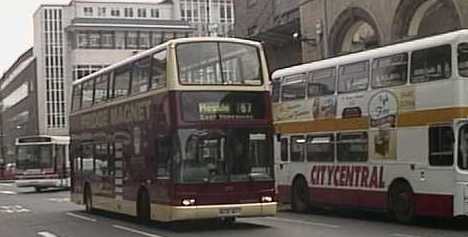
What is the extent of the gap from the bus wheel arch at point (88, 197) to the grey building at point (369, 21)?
12.6 metres

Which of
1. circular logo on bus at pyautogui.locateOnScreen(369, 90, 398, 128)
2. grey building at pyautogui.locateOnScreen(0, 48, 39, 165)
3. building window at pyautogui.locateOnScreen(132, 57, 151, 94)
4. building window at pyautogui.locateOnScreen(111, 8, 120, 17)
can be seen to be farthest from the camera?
grey building at pyautogui.locateOnScreen(0, 48, 39, 165)

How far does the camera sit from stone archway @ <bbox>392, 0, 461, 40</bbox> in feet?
99.6

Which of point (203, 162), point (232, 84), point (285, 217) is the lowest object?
point (285, 217)

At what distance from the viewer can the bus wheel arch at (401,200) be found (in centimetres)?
1958

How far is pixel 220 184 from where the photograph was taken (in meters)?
18.9

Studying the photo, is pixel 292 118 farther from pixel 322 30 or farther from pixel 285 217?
pixel 322 30

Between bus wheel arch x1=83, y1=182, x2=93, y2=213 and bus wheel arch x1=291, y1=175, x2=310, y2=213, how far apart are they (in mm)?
5730

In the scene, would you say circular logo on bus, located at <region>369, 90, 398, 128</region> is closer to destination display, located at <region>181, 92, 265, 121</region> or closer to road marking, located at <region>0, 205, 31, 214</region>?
destination display, located at <region>181, 92, 265, 121</region>

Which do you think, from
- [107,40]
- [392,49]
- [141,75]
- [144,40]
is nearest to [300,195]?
[392,49]

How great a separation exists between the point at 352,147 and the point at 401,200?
2.33 m

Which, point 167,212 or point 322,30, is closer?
point 167,212

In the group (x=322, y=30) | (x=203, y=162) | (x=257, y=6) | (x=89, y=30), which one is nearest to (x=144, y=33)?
(x=89, y=30)

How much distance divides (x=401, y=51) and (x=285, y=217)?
5.80m

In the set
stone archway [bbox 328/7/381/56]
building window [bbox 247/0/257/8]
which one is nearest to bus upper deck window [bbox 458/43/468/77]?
stone archway [bbox 328/7/381/56]
